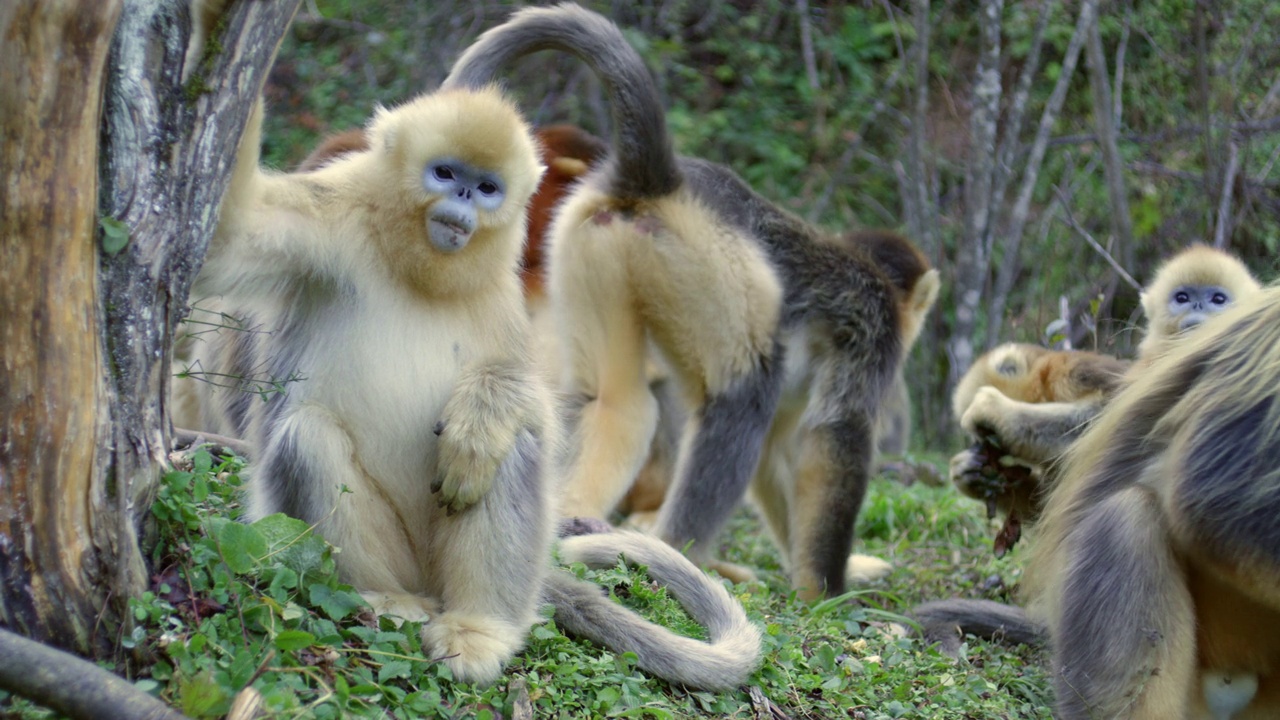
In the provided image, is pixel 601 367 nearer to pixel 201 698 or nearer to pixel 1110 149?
pixel 201 698

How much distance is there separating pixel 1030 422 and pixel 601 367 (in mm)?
1792

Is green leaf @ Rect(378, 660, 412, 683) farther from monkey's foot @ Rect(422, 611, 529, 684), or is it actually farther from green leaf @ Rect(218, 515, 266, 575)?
green leaf @ Rect(218, 515, 266, 575)

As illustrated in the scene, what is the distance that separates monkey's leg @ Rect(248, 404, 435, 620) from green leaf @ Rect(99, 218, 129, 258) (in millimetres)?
674

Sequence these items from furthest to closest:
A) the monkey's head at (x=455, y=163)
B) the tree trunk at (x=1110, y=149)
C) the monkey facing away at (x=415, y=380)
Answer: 1. the tree trunk at (x=1110, y=149)
2. the monkey's head at (x=455, y=163)
3. the monkey facing away at (x=415, y=380)

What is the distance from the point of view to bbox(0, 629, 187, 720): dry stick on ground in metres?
2.10

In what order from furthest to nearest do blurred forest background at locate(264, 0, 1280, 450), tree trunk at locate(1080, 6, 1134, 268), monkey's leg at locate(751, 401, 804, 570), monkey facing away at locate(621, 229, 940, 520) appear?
1. blurred forest background at locate(264, 0, 1280, 450)
2. tree trunk at locate(1080, 6, 1134, 268)
3. monkey facing away at locate(621, 229, 940, 520)
4. monkey's leg at locate(751, 401, 804, 570)

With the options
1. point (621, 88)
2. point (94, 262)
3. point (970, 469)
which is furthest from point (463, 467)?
point (621, 88)

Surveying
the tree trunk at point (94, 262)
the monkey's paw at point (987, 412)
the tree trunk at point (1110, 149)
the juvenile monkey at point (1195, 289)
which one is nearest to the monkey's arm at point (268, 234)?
the tree trunk at point (94, 262)

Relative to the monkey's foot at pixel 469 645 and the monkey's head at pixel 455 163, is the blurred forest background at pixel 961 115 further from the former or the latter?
Result: the monkey's foot at pixel 469 645

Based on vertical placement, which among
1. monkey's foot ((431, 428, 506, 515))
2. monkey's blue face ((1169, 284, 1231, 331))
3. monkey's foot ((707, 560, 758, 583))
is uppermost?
monkey's blue face ((1169, 284, 1231, 331))

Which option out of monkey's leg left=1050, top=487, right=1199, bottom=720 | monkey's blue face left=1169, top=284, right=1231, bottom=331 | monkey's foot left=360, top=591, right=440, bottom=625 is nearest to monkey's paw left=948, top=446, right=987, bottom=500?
monkey's blue face left=1169, top=284, right=1231, bottom=331

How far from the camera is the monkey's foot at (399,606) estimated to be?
2.92 meters

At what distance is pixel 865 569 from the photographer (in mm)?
5520

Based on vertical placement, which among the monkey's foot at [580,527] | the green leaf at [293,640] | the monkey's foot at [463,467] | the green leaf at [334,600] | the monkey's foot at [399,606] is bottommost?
the monkey's foot at [580,527]
